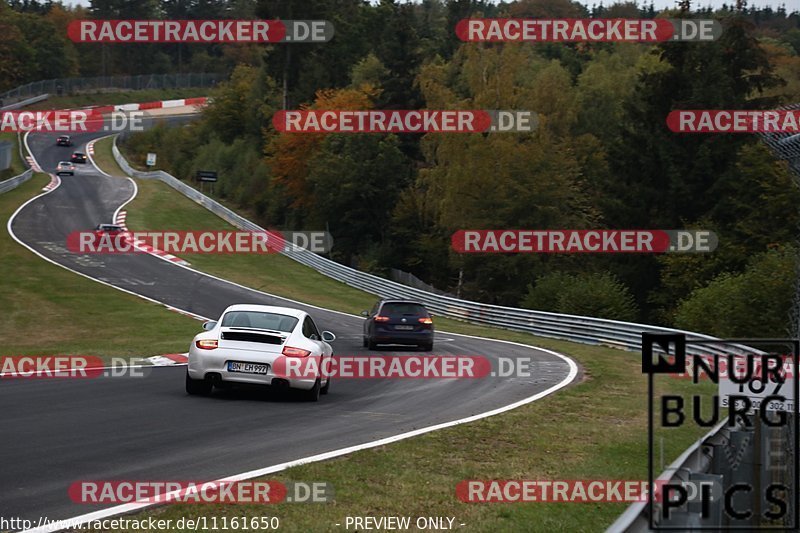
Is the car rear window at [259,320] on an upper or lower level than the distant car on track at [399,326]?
upper

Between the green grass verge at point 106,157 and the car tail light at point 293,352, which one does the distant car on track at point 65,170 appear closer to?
the green grass verge at point 106,157

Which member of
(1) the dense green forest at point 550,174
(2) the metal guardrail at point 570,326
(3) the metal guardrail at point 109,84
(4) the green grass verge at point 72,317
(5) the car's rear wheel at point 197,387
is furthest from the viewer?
(3) the metal guardrail at point 109,84

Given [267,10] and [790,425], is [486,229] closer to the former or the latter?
[267,10]

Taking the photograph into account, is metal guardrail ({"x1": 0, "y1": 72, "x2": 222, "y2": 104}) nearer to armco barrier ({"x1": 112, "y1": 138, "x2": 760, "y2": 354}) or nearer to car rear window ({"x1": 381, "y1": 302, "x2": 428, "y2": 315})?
armco barrier ({"x1": 112, "y1": 138, "x2": 760, "y2": 354})

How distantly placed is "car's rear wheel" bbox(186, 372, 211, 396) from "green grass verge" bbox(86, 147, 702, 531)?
346 cm

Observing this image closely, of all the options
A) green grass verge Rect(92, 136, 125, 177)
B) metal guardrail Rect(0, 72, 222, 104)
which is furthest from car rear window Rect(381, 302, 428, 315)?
metal guardrail Rect(0, 72, 222, 104)

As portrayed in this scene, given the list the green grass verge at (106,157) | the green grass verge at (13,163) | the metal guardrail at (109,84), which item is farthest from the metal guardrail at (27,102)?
the green grass verge at (106,157)

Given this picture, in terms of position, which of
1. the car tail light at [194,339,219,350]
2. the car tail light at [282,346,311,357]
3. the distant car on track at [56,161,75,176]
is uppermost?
the distant car on track at [56,161,75,176]

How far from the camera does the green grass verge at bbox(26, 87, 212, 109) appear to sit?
125m

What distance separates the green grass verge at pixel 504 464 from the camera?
779cm

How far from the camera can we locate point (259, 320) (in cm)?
1539

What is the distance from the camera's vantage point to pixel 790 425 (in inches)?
348

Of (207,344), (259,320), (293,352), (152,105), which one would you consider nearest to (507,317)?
(259,320)

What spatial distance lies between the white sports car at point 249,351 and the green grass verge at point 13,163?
65.3 metres
